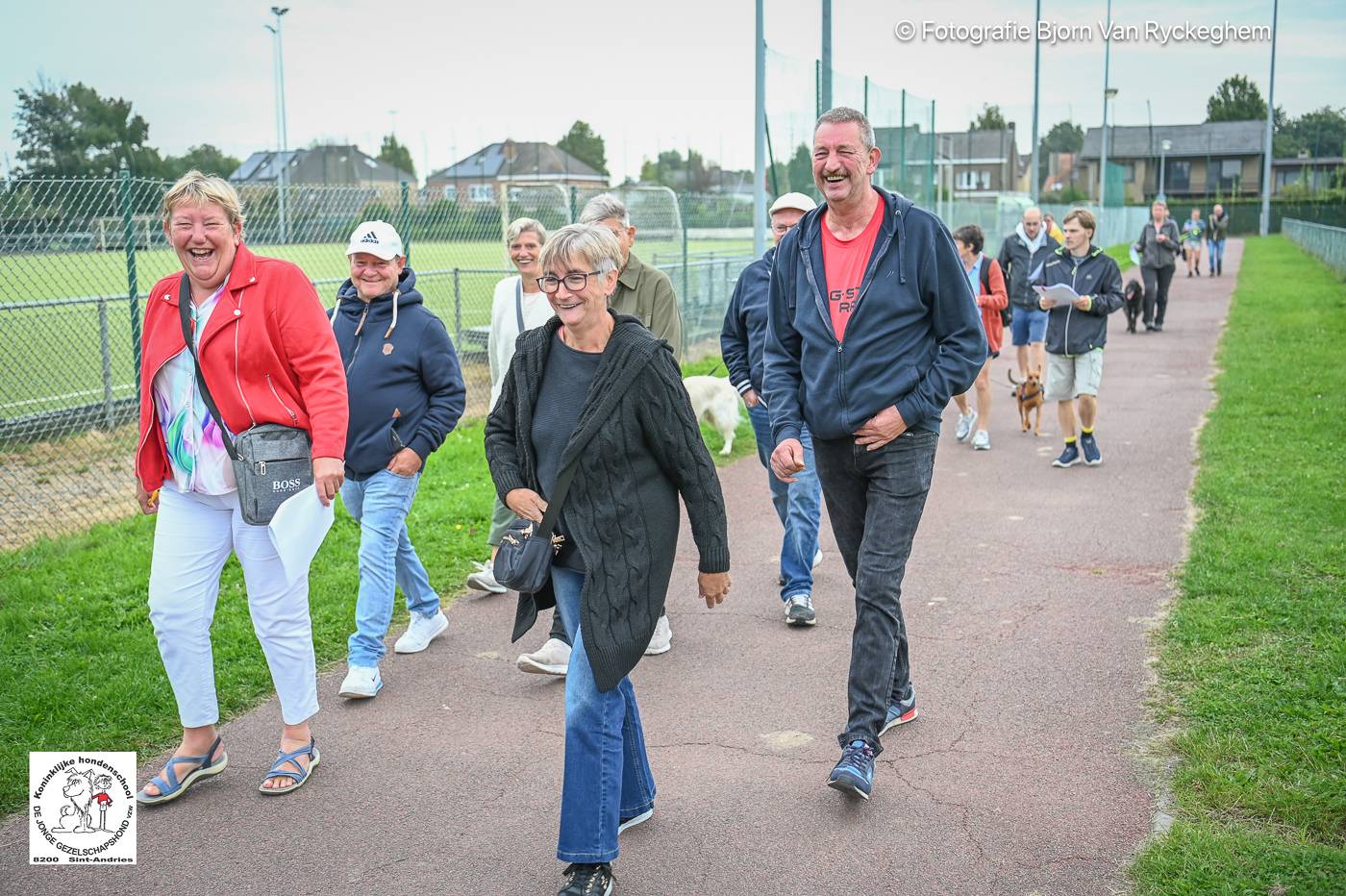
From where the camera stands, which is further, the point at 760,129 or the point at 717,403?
the point at 760,129

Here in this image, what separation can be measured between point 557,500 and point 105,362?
9169mm

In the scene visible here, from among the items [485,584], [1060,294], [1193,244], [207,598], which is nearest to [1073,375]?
[1060,294]

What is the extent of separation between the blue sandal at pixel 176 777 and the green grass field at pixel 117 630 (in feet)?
1.36

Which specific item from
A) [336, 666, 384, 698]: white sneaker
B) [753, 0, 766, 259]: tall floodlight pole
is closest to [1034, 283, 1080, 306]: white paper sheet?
[753, 0, 766, 259]: tall floodlight pole

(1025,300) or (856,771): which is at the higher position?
(1025,300)

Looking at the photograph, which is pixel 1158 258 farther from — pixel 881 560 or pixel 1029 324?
pixel 881 560

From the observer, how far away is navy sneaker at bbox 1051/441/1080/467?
10.0m

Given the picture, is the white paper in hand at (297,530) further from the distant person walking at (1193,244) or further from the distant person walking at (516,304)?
the distant person walking at (1193,244)

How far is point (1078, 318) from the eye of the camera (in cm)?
978

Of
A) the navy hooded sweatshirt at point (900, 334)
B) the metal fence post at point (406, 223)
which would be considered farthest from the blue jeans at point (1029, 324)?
the navy hooded sweatshirt at point (900, 334)

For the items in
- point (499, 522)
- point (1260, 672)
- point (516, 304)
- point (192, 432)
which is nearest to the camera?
point (192, 432)

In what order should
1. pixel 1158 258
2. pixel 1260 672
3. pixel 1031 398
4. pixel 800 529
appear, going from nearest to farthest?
pixel 1260 672
pixel 800 529
pixel 1031 398
pixel 1158 258

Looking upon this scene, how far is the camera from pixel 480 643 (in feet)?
19.5

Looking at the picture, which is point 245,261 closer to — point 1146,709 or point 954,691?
point 954,691
